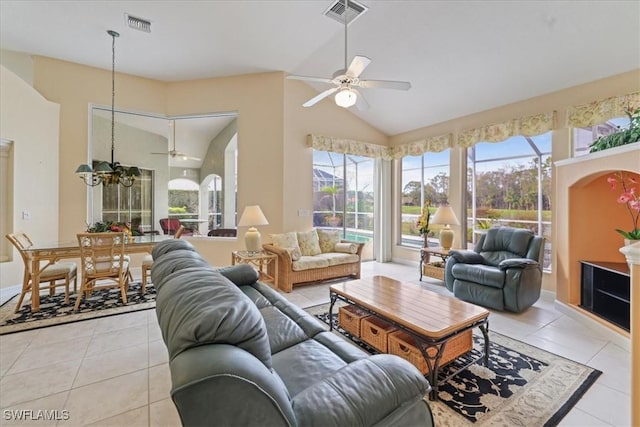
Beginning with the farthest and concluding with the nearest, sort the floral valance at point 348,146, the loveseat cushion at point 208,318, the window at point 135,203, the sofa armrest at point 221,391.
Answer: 1. the window at point 135,203
2. the floral valance at point 348,146
3. the loveseat cushion at point 208,318
4. the sofa armrest at point 221,391

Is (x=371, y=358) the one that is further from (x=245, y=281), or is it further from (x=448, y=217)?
(x=448, y=217)

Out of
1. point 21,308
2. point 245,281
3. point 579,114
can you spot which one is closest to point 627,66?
point 579,114

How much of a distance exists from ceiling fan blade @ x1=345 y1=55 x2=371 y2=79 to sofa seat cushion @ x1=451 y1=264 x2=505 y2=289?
9.14 ft

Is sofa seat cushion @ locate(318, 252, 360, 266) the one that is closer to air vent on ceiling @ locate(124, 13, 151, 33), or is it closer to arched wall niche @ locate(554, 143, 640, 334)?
arched wall niche @ locate(554, 143, 640, 334)

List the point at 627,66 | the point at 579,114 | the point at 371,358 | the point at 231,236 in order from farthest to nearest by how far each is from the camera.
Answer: the point at 231,236, the point at 579,114, the point at 627,66, the point at 371,358

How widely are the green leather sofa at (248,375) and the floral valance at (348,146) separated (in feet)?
13.7

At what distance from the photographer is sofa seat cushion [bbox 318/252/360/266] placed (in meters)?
4.53

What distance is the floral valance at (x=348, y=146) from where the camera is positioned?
17.4 ft

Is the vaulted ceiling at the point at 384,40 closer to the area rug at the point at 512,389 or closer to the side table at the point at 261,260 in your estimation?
the side table at the point at 261,260

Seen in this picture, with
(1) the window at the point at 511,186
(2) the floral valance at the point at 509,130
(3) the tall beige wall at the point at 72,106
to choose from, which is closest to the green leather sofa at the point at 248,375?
(1) the window at the point at 511,186

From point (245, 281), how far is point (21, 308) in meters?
2.99

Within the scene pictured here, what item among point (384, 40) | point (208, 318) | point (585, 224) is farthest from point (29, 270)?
point (585, 224)

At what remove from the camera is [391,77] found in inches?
174

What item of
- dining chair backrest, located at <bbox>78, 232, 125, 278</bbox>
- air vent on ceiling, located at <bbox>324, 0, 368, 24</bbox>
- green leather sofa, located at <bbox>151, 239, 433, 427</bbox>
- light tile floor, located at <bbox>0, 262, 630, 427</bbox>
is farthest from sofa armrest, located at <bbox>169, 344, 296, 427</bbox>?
air vent on ceiling, located at <bbox>324, 0, 368, 24</bbox>
